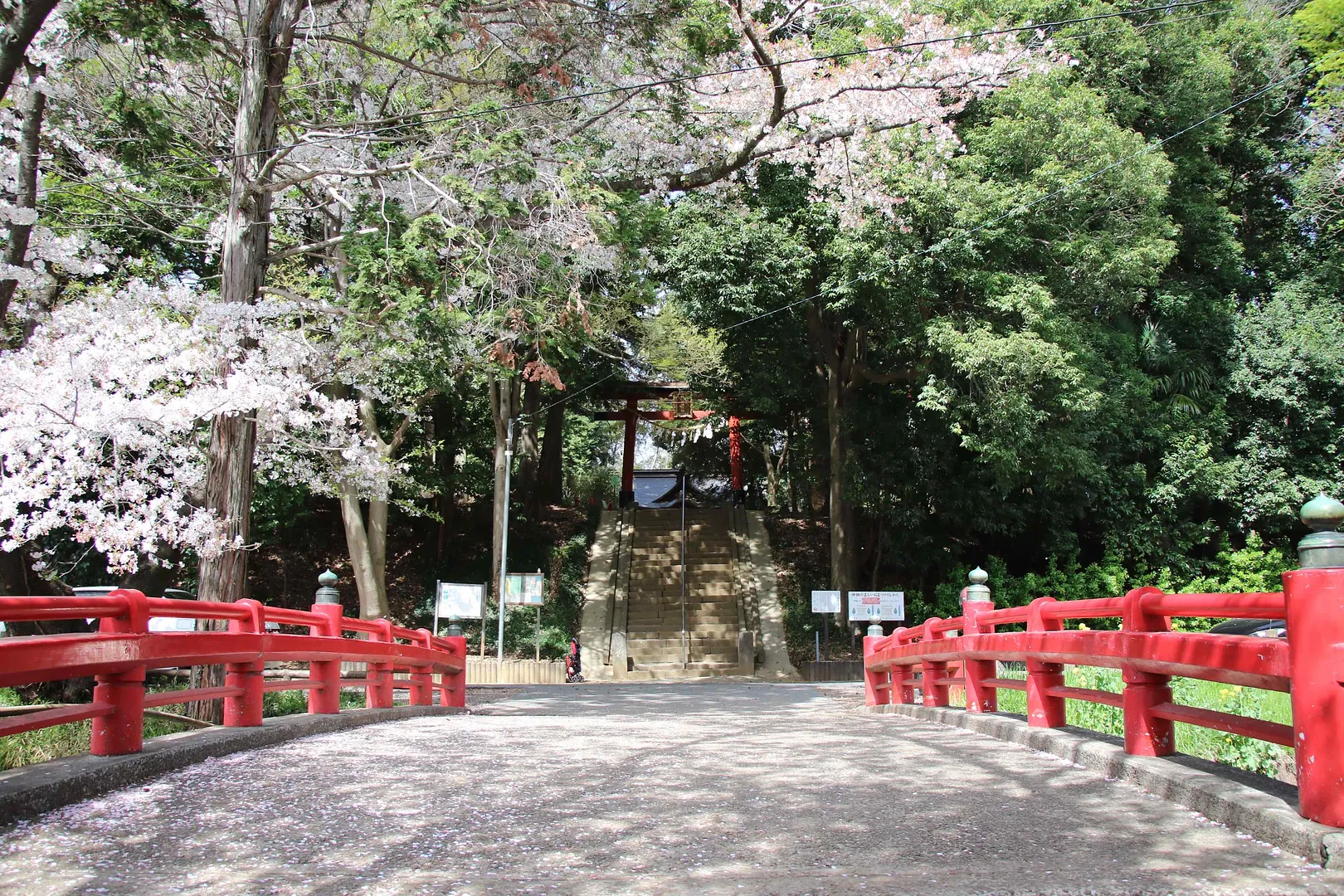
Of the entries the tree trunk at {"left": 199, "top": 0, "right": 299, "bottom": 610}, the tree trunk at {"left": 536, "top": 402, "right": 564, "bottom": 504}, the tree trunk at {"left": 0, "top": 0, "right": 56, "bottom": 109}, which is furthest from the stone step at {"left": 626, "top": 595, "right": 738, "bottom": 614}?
the tree trunk at {"left": 0, "top": 0, "right": 56, "bottom": 109}

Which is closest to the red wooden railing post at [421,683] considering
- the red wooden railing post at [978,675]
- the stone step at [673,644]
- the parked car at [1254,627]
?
the red wooden railing post at [978,675]

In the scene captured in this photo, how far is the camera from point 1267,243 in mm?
26141

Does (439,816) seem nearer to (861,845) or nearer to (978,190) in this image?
(861,845)

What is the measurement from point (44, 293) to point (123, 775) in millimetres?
9993

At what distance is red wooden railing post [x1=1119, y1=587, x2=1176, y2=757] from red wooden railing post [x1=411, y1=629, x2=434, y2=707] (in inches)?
289

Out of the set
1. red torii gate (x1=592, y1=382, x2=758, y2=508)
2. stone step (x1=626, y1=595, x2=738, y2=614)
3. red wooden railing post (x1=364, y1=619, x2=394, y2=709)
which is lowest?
red wooden railing post (x1=364, y1=619, x2=394, y2=709)

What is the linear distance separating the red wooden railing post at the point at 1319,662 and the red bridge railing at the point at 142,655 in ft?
15.9

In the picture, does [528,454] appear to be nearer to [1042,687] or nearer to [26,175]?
[26,175]

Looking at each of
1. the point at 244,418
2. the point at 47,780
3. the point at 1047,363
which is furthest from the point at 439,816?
the point at 1047,363

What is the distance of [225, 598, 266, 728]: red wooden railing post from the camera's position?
6.79 m

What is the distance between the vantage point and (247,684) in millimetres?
6848

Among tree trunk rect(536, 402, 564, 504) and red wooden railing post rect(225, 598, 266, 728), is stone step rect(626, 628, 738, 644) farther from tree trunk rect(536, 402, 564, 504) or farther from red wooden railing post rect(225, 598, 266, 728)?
red wooden railing post rect(225, 598, 266, 728)

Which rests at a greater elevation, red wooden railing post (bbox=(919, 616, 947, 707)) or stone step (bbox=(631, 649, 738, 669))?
red wooden railing post (bbox=(919, 616, 947, 707))

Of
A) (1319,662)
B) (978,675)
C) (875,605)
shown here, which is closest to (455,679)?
(978,675)
